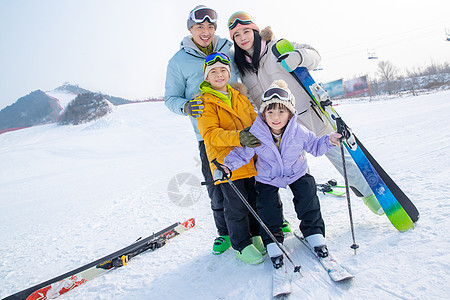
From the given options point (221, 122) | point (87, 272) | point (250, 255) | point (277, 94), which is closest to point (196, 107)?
point (221, 122)

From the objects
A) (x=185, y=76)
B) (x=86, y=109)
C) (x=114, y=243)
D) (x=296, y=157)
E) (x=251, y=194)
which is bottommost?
(x=114, y=243)

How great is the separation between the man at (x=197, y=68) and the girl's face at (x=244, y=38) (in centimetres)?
12

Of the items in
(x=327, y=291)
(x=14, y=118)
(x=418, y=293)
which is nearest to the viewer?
(x=418, y=293)

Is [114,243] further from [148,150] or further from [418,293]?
[148,150]

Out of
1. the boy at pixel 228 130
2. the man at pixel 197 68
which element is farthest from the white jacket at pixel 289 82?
the boy at pixel 228 130

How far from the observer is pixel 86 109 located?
89.0 ft

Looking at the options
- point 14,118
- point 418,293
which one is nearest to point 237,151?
point 418,293

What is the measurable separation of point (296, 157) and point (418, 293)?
1.21 m

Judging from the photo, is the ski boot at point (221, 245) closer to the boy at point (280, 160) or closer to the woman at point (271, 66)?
the boy at point (280, 160)

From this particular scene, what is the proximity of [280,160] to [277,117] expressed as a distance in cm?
38

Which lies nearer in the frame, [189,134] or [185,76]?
[185,76]

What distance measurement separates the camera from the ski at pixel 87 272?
236 cm

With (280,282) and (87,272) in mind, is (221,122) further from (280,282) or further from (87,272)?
(87,272)

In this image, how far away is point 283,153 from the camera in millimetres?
2195
